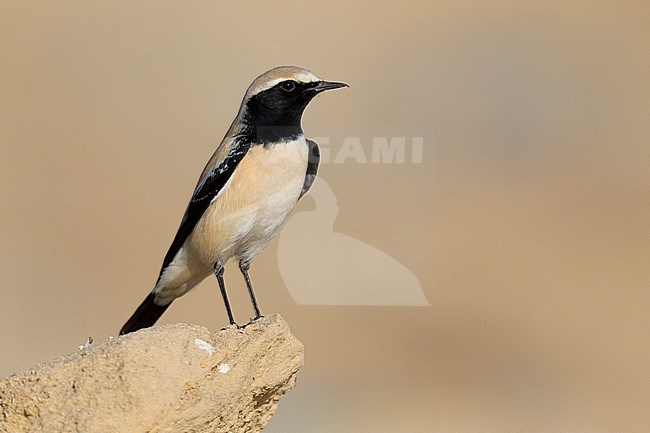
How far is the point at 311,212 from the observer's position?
11.0 metres

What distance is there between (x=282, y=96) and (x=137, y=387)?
114 inches

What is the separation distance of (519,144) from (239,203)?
1190 cm

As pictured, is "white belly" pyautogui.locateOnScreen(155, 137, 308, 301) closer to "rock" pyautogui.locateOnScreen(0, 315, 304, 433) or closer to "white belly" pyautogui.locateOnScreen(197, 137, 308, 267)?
"white belly" pyautogui.locateOnScreen(197, 137, 308, 267)

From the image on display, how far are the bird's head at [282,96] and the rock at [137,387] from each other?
7.20 ft

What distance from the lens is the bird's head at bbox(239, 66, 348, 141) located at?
7.69 meters

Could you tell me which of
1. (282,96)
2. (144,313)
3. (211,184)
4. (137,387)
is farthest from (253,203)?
(137,387)

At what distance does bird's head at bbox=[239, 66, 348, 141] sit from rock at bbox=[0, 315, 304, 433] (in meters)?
2.20

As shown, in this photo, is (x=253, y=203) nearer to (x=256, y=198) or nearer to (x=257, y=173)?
(x=256, y=198)

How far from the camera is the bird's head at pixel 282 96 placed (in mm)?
7691

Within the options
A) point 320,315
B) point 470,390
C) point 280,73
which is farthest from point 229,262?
point 320,315

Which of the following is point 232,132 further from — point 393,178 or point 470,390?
point 393,178

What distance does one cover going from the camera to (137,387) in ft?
17.6

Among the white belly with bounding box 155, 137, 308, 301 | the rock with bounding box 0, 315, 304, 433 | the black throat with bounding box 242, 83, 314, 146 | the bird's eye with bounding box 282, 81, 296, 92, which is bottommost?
the rock with bounding box 0, 315, 304, 433

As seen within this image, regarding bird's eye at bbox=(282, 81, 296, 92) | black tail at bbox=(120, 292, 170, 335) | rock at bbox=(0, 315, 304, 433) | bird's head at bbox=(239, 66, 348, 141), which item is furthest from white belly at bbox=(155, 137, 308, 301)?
rock at bbox=(0, 315, 304, 433)
